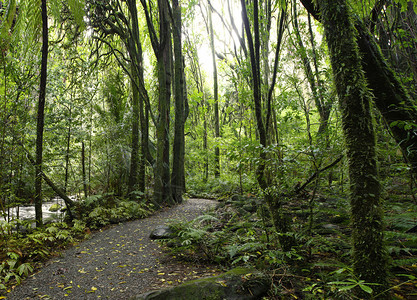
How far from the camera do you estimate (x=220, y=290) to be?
2387 mm

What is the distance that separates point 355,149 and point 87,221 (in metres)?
6.14

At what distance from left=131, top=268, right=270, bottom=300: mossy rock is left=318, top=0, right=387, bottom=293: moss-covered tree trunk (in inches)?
43.0

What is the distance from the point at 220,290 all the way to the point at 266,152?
1579 millimetres

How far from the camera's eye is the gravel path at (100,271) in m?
2.86

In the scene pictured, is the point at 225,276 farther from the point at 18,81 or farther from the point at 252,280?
the point at 18,81

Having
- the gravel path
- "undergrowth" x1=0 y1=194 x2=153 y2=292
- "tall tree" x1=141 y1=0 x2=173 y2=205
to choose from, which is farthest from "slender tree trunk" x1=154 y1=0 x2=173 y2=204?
the gravel path

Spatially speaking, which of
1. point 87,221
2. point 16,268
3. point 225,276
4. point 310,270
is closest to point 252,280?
point 225,276

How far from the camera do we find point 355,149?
1.66 metres

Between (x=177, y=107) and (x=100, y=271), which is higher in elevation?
(x=177, y=107)

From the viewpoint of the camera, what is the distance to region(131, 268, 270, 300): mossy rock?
92.4 inches

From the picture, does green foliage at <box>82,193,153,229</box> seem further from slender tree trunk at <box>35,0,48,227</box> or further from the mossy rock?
the mossy rock

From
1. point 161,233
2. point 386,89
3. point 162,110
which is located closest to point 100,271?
point 161,233

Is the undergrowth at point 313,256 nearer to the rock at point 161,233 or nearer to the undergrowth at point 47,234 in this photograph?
the rock at point 161,233

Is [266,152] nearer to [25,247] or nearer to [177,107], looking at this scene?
[25,247]
